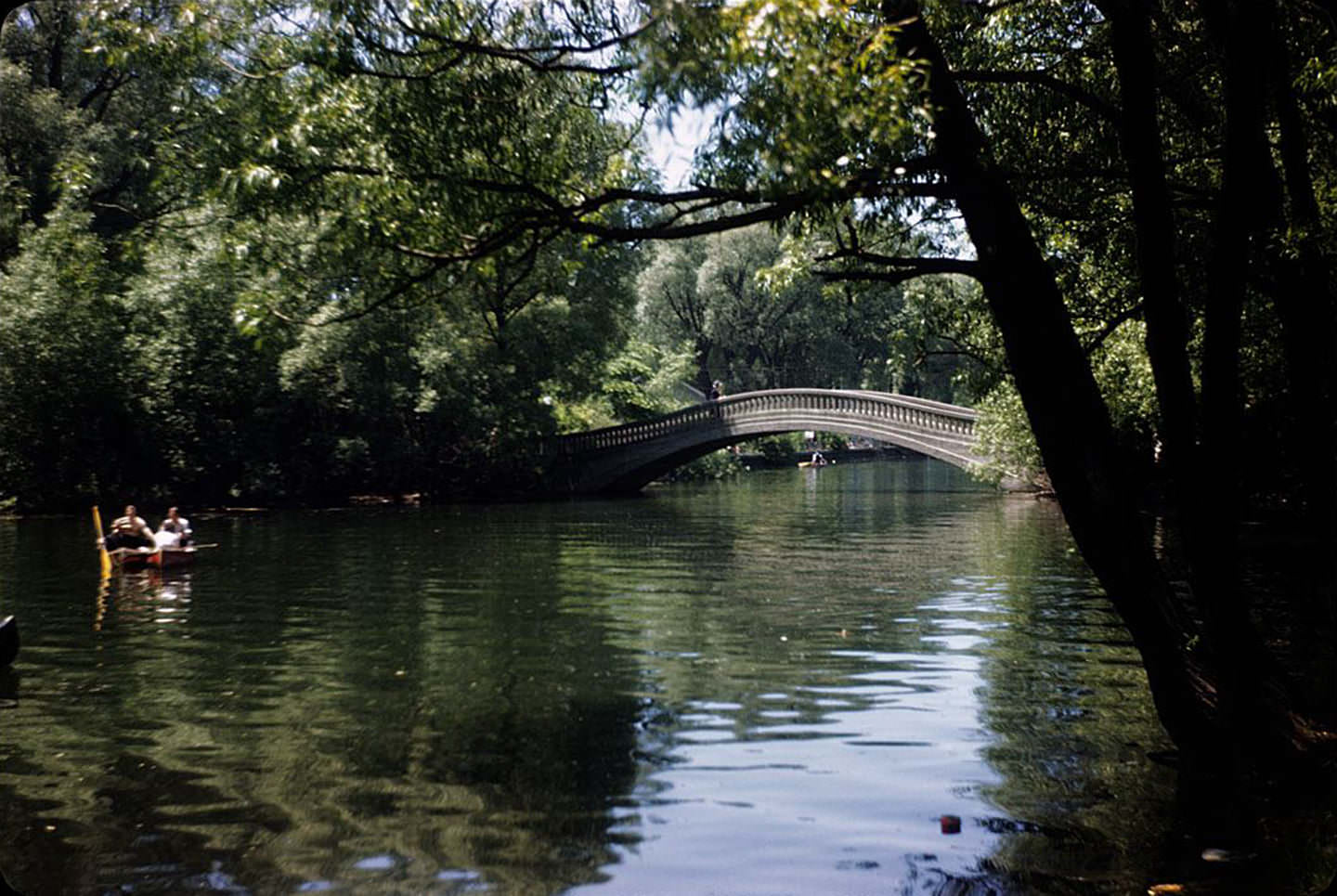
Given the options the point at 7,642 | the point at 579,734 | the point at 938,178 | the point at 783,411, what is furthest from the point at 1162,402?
the point at 783,411

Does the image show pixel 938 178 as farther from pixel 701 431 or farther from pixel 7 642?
pixel 701 431

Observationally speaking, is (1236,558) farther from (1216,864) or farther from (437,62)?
(437,62)

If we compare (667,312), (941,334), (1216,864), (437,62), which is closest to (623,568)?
(941,334)

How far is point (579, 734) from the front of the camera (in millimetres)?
9242

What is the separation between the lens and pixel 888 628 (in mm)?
13836

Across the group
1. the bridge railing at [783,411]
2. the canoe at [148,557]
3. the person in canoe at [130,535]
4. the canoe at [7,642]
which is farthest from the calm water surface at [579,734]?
the bridge railing at [783,411]

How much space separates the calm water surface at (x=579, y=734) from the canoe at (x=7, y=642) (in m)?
→ 0.20

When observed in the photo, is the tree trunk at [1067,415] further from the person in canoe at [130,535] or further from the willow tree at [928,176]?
the person in canoe at [130,535]

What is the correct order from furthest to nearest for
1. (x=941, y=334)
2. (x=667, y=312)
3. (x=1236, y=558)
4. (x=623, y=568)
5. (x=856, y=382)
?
1. (x=856, y=382)
2. (x=667, y=312)
3. (x=623, y=568)
4. (x=941, y=334)
5. (x=1236, y=558)

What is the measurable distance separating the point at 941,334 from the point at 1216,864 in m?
11.6

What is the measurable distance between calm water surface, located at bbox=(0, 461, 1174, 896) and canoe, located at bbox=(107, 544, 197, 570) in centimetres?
66

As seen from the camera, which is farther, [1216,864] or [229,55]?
[229,55]

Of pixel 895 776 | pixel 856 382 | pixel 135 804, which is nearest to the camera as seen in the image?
pixel 135 804

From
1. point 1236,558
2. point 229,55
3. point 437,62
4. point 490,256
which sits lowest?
point 1236,558
